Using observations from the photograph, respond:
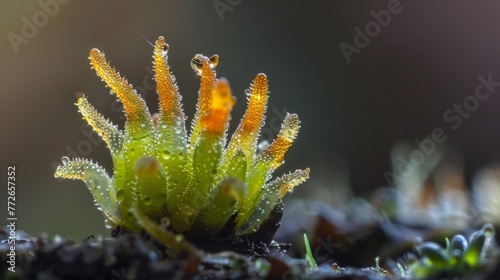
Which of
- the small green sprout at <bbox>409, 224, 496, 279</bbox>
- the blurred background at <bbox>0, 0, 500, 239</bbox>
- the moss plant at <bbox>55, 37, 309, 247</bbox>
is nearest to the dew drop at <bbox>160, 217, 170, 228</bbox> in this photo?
the moss plant at <bbox>55, 37, 309, 247</bbox>

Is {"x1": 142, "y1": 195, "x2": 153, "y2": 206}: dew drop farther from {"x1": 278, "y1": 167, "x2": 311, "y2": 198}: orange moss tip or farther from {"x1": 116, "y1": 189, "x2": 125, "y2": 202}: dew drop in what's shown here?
{"x1": 278, "y1": 167, "x2": 311, "y2": 198}: orange moss tip


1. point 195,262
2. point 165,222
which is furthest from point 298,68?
point 195,262

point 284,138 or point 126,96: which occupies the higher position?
point 126,96

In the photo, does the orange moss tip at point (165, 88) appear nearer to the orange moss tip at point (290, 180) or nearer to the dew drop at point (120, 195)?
the dew drop at point (120, 195)

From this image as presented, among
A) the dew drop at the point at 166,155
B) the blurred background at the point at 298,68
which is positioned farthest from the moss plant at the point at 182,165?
the blurred background at the point at 298,68

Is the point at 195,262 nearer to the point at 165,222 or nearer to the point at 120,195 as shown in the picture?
the point at 165,222
